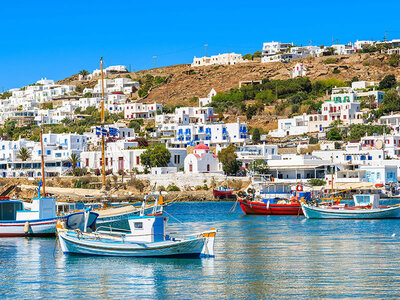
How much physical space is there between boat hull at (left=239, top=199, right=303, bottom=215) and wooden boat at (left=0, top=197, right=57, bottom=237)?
71.9ft

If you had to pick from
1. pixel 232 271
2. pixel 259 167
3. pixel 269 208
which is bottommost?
pixel 232 271

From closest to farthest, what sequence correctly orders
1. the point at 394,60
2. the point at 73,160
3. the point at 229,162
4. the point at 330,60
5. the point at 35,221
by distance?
the point at 35,221, the point at 229,162, the point at 73,160, the point at 394,60, the point at 330,60

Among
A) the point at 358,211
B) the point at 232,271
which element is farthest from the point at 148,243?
the point at 358,211

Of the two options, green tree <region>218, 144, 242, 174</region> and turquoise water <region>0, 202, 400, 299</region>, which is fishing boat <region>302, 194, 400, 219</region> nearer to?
turquoise water <region>0, 202, 400, 299</region>

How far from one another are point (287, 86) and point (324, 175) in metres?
56.3

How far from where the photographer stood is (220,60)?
571 feet

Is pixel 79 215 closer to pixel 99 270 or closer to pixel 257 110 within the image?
pixel 99 270

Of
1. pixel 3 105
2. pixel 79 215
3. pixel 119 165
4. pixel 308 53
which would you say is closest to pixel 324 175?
pixel 119 165

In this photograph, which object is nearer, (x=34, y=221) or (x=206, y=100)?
(x=34, y=221)

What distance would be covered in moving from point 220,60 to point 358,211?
405 ft

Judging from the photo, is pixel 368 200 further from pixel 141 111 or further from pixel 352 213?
pixel 141 111

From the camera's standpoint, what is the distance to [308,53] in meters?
166

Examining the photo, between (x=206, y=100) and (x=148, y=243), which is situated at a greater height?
(x=206, y=100)

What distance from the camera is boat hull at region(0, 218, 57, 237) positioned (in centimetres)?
4216
